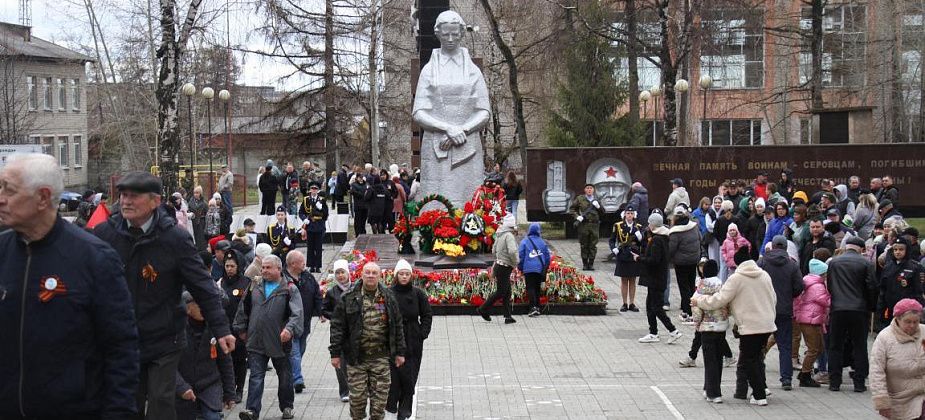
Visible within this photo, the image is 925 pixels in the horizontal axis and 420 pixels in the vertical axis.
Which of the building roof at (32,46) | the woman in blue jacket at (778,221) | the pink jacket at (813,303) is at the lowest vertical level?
the pink jacket at (813,303)

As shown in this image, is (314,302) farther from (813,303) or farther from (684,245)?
(684,245)

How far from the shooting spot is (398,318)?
37.8 ft

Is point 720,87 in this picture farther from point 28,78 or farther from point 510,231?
point 510,231

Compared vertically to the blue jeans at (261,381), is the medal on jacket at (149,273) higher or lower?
higher

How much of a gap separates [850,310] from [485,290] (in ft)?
23.7

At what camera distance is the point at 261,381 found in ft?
40.7

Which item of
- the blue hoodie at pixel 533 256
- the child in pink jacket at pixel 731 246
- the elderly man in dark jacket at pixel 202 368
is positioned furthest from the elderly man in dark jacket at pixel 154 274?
the child in pink jacket at pixel 731 246

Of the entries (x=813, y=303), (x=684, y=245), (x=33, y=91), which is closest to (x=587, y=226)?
(x=684, y=245)

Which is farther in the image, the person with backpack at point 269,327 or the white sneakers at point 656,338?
the white sneakers at point 656,338

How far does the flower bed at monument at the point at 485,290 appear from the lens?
20.0 meters

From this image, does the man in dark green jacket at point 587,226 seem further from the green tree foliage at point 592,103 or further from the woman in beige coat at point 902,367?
the woman in beige coat at point 902,367

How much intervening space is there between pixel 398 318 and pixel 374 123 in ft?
111

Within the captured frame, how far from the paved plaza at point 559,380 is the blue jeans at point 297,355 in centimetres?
21

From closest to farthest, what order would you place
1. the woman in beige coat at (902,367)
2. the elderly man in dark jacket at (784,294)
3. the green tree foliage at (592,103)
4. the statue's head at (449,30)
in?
the woman in beige coat at (902,367), the elderly man in dark jacket at (784,294), the statue's head at (449,30), the green tree foliage at (592,103)
